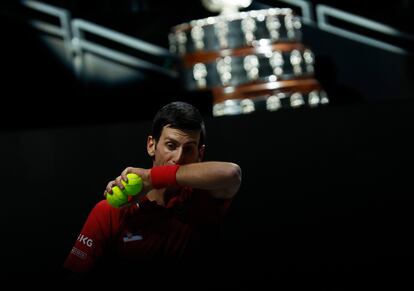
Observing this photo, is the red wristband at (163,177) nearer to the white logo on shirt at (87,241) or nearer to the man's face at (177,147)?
the man's face at (177,147)

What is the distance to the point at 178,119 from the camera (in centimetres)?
230

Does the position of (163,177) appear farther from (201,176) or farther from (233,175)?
(233,175)

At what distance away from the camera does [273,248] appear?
3.15 m

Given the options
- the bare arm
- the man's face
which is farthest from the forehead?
the bare arm

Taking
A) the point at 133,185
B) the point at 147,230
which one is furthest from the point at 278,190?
the point at 133,185

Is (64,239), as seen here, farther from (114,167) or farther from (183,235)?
(183,235)

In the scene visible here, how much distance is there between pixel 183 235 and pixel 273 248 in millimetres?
846

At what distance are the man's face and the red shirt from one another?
0.18m

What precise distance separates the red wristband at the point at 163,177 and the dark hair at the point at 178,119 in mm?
198

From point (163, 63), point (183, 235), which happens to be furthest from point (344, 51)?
point (183, 235)

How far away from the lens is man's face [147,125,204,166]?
229 centimetres

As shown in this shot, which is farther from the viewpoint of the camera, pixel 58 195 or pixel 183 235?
pixel 58 195

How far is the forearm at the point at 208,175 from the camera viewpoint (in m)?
2.16

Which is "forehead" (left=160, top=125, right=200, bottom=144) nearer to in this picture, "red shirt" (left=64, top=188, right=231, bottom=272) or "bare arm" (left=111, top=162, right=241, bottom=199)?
"bare arm" (left=111, top=162, right=241, bottom=199)
